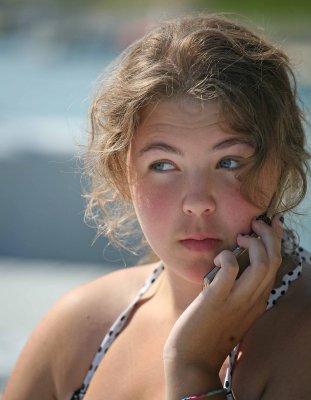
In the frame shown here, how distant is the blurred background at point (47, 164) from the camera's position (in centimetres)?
389

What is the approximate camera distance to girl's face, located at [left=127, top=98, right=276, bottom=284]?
6.26ft

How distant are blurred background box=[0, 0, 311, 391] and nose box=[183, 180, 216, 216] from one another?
0.48m

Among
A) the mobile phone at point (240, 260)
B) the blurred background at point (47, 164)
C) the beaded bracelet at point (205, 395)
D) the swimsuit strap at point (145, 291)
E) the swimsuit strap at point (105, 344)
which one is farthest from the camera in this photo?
the blurred background at point (47, 164)

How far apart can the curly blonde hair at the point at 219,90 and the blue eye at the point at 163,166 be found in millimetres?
103

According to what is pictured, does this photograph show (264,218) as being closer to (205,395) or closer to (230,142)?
(230,142)

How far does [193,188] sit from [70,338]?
693 mm

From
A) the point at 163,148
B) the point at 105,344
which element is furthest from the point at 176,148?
the point at 105,344

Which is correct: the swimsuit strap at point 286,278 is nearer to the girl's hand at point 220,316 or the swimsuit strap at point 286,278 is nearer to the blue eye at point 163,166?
the girl's hand at point 220,316

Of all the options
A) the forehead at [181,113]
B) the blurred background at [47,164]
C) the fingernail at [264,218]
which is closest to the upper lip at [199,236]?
the fingernail at [264,218]

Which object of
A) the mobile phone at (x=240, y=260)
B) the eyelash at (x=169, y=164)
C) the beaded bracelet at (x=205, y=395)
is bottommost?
the beaded bracelet at (x=205, y=395)

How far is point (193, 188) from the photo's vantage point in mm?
1917

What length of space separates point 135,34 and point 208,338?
954cm

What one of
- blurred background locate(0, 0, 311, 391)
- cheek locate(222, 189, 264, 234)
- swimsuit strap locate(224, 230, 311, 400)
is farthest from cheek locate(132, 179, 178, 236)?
blurred background locate(0, 0, 311, 391)

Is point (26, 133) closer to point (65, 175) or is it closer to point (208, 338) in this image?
point (65, 175)
